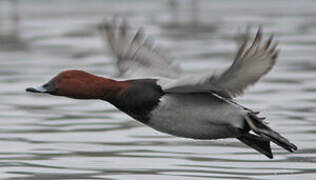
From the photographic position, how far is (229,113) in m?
7.36

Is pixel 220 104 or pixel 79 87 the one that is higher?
pixel 79 87

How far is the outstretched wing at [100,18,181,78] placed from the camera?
8.36 metres

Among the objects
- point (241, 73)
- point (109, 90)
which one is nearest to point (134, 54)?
point (109, 90)

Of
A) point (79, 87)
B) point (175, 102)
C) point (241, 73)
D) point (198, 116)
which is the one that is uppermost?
point (241, 73)

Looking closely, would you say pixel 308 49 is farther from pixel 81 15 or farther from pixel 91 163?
pixel 81 15

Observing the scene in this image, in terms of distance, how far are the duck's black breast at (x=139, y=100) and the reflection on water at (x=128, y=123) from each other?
0.61m

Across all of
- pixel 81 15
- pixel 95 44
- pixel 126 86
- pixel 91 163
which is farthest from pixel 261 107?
pixel 81 15

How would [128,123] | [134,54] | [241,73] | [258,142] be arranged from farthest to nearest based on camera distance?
[128,123], [134,54], [258,142], [241,73]

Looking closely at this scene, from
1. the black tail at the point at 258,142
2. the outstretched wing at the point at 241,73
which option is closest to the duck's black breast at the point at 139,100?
the outstretched wing at the point at 241,73

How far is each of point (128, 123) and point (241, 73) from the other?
3.82 metres

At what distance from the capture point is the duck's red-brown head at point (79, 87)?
7270mm

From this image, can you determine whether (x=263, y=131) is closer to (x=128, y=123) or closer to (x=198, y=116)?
(x=198, y=116)

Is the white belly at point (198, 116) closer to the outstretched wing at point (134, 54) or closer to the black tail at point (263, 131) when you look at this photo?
the black tail at point (263, 131)

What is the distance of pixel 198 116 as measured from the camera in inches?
289
